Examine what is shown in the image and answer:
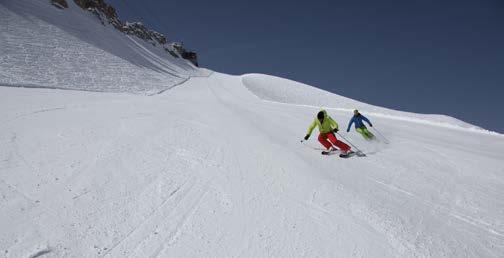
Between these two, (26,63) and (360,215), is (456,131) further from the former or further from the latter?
(26,63)

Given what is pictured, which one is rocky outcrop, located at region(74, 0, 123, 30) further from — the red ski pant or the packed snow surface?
the red ski pant

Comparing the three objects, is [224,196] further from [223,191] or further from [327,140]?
[327,140]

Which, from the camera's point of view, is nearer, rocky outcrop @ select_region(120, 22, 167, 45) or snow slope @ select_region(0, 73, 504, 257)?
snow slope @ select_region(0, 73, 504, 257)

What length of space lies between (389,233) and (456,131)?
13199mm

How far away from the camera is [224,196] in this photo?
524 centimetres

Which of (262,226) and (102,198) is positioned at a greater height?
(262,226)

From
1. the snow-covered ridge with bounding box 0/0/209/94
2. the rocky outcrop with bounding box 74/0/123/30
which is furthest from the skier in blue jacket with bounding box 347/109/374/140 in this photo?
the rocky outcrop with bounding box 74/0/123/30

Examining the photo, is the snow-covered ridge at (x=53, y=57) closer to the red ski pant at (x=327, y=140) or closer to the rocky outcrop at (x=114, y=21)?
the rocky outcrop at (x=114, y=21)

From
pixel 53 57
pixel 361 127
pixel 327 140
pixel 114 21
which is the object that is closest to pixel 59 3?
pixel 114 21

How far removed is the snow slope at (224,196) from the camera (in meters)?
3.99

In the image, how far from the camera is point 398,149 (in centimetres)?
989

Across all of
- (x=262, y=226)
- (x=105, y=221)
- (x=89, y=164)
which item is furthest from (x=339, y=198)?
(x=89, y=164)

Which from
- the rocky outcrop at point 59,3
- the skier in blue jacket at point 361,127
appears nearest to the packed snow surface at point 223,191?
the skier in blue jacket at point 361,127

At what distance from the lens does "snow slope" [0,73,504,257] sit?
→ 157 inches
